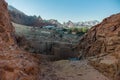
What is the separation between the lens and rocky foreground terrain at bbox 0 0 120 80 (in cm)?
938

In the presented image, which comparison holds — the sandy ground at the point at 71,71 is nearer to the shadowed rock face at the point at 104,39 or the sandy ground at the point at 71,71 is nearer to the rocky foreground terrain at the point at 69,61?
the rocky foreground terrain at the point at 69,61

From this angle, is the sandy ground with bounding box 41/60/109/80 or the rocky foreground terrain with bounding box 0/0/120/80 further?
the sandy ground with bounding box 41/60/109/80

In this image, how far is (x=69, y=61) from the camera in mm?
19266

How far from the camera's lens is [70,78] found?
48.8ft

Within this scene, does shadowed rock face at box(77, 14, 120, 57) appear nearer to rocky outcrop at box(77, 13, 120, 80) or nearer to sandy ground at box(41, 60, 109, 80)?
rocky outcrop at box(77, 13, 120, 80)

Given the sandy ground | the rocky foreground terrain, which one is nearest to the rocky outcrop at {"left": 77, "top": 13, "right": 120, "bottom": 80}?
the rocky foreground terrain

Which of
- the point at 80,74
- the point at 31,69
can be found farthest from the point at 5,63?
the point at 80,74

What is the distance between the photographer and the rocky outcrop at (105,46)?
16641 mm

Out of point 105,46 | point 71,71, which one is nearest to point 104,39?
point 105,46

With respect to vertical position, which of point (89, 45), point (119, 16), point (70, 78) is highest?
point (119, 16)

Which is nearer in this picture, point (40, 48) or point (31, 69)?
point (31, 69)

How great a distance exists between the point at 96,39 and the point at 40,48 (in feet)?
30.1

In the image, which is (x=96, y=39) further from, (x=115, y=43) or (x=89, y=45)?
(x=115, y=43)

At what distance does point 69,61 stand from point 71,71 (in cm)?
285
